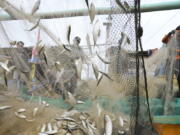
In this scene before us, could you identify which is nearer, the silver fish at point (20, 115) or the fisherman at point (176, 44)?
the silver fish at point (20, 115)

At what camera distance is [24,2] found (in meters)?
1.12

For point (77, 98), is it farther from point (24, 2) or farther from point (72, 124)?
point (24, 2)

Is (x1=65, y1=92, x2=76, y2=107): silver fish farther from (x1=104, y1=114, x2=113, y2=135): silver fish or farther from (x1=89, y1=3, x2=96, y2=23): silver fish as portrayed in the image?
(x1=89, y1=3, x2=96, y2=23): silver fish

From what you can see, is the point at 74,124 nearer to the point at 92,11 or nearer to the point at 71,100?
the point at 71,100

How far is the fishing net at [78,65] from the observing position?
3.67ft

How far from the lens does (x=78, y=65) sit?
1124 mm

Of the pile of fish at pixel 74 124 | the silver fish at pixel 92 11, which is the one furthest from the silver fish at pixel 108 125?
the silver fish at pixel 92 11

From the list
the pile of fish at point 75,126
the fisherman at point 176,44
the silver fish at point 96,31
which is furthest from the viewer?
the fisherman at point 176,44

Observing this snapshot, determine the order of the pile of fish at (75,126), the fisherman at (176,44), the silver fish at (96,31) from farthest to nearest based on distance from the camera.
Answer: the fisherman at (176,44)
the silver fish at (96,31)
the pile of fish at (75,126)

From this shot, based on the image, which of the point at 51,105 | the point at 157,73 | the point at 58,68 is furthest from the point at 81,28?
→ the point at 157,73

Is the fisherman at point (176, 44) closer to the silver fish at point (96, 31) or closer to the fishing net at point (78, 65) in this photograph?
the fishing net at point (78, 65)

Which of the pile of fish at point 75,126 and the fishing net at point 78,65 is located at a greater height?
the fishing net at point 78,65

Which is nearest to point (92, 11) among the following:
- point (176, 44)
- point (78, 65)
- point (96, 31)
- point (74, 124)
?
point (96, 31)

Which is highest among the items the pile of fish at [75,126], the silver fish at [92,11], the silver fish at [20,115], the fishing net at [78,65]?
the silver fish at [92,11]
